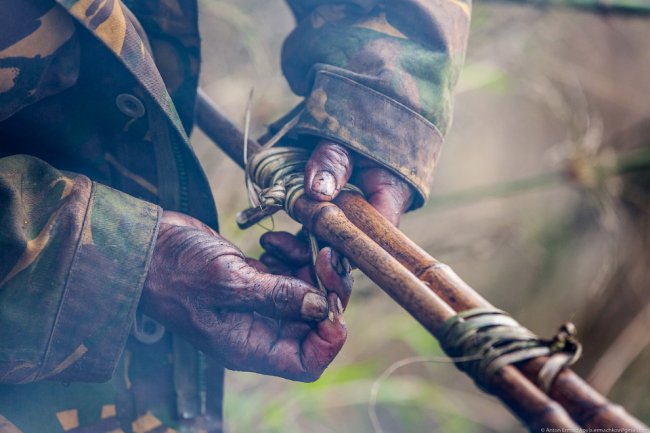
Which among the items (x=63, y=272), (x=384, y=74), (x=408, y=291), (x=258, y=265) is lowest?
(x=63, y=272)

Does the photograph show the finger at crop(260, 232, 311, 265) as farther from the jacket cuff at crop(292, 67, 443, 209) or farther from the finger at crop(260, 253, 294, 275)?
the jacket cuff at crop(292, 67, 443, 209)

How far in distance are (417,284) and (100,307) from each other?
1.22ft

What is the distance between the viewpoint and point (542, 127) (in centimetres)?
280

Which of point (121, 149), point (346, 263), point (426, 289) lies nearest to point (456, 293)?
point (426, 289)

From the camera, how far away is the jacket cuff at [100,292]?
80 centimetres

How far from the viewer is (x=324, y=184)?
91 cm

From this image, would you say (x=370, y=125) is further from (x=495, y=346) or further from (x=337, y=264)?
(x=495, y=346)

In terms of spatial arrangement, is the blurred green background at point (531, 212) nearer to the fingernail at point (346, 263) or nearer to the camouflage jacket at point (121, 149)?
the camouflage jacket at point (121, 149)

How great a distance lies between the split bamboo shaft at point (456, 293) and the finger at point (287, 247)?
0.08 meters

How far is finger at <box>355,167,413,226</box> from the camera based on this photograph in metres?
0.97

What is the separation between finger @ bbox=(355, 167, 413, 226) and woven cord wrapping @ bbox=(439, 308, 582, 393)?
269 millimetres

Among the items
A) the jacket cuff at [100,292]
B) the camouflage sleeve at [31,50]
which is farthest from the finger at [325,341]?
the camouflage sleeve at [31,50]

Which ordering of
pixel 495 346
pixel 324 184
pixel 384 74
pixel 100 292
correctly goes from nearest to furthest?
pixel 495 346
pixel 100 292
pixel 324 184
pixel 384 74

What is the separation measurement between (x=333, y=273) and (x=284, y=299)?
0.07 metres
